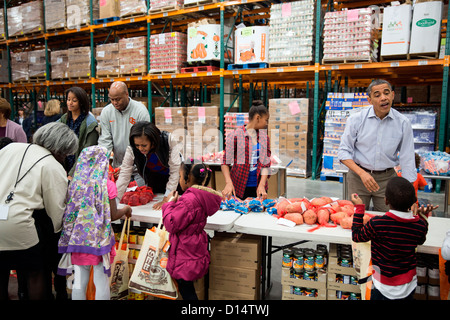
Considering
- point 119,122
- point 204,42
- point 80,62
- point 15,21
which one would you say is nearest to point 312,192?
point 119,122

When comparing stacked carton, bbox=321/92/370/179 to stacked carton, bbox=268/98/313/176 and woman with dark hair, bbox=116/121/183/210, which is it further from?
woman with dark hair, bbox=116/121/183/210

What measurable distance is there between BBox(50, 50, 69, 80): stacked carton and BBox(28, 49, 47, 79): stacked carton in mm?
685

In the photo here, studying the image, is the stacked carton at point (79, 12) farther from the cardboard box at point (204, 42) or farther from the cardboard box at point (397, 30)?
the cardboard box at point (397, 30)

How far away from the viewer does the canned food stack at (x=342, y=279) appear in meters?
2.58

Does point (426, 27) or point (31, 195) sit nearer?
point (31, 195)

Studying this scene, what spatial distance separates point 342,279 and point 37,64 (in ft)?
41.0

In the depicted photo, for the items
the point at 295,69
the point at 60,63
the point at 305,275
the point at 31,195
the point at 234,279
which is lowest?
the point at 234,279

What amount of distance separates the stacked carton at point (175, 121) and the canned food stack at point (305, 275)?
6821 millimetres

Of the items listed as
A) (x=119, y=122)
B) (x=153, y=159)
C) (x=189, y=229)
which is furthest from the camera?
(x=119, y=122)

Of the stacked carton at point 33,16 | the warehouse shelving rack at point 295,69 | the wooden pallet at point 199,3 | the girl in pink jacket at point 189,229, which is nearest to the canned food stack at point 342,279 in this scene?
the girl in pink jacket at point 189,229

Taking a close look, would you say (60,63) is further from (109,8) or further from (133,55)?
(133,55)

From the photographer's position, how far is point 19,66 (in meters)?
12.4

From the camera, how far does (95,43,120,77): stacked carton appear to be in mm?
10273
